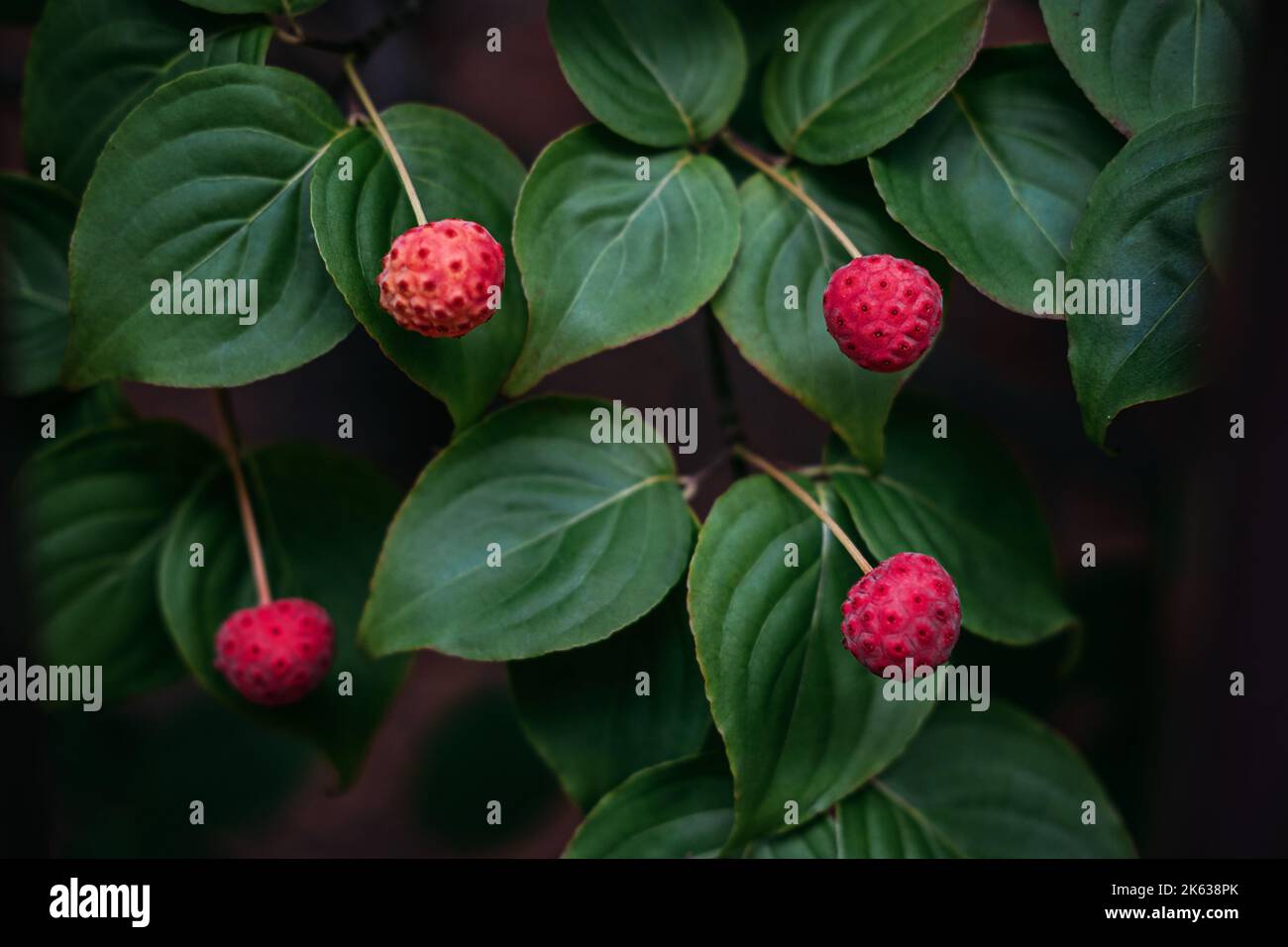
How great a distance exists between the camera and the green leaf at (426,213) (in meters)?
0.48

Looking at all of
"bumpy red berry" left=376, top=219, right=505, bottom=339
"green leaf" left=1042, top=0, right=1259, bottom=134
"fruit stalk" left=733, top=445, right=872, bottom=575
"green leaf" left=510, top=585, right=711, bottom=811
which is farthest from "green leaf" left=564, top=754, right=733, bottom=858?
"green leaf" left=1042, top=0, right=1259, bottom=134

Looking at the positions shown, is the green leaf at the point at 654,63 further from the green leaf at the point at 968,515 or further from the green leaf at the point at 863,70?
the green leaf at the point at 968,515

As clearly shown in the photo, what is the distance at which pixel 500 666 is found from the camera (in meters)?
0.91

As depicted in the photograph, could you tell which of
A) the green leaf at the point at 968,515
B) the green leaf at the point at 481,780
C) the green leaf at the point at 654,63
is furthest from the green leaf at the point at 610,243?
the green leaf at the point at 481,780

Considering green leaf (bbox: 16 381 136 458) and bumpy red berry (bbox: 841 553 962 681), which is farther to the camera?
green leaf (bbox: 16 381 136 458)

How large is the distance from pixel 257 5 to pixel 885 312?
33 cm

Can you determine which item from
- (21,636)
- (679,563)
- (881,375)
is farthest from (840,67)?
(21,636)

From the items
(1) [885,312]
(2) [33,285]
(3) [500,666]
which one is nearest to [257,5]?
(2) [33,285]

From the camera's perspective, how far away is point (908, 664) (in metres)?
0.45

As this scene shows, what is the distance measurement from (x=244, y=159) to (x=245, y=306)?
7cm

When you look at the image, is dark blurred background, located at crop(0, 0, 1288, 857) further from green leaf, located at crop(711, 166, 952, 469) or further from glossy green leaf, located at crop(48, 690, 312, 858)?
green leaf, located at crop(711, 166, 952, 469)

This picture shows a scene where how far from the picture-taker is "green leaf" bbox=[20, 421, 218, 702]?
1.91 ft

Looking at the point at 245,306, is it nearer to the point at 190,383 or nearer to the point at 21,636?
the point at 190,383

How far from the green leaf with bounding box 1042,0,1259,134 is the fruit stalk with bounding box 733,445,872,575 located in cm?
22
